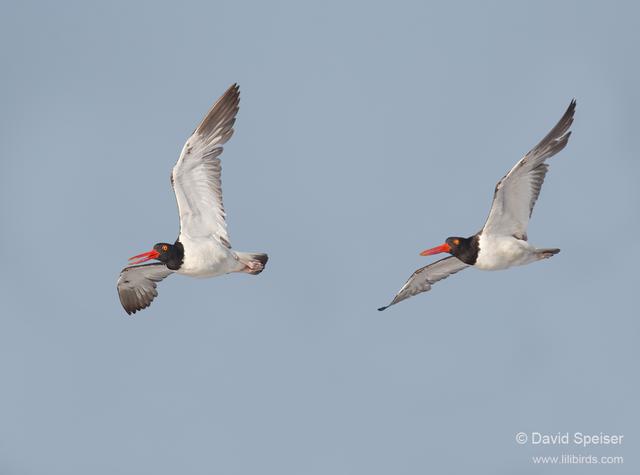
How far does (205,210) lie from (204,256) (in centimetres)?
90

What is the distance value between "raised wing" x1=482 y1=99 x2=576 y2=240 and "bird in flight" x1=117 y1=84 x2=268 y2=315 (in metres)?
4.77

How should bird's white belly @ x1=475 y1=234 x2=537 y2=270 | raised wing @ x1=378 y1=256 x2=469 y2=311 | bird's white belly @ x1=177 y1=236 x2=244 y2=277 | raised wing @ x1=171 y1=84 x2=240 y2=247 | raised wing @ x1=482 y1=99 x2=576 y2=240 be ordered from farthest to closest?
1. raised wing @ x1=378 y1=256 x2=469 y2=311
2. bird's white belly @ x1=177 y1=236 x2=244 y2=277
3. bird's white belly @ x1=475 y1=234 x2=537 y2=270
4. raised wing @ x1=171 y1=84 x2=240 y2=247
5. raised wing @ x1=482 y1=99 x2=576 y2=240

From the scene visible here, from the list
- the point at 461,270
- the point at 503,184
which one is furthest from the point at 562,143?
the point at 461,270

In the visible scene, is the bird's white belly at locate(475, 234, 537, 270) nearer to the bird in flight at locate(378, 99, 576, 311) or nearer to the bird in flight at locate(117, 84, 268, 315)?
the bird in flight at locate(378, 99, 576, 311)

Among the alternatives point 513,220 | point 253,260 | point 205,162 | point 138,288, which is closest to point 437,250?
point 513,220

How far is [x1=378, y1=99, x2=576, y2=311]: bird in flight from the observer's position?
25.2 m

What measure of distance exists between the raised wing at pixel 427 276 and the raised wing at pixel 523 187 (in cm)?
233

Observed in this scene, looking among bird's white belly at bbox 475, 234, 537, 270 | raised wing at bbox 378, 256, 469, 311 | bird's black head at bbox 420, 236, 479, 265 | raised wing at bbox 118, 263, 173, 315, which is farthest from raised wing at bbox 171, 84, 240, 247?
bird's white belly at bbox 475, 234, 537, 270

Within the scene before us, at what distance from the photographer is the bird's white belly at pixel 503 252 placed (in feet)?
85.2

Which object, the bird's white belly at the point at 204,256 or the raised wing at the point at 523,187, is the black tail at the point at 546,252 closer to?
the raised wing at the point at 523,187

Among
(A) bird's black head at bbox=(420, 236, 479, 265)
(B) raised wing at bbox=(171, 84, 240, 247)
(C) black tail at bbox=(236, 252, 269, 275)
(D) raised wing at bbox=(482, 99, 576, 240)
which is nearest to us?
(D) raised wing at bbox=(482, 99, 576, 240)

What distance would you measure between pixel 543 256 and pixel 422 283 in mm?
3484

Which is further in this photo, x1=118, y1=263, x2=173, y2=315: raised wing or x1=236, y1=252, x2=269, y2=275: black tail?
x1=118, y1=263, x2=173, y2=315: raised wing

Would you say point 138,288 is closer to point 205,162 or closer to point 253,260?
point 253,260
